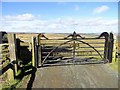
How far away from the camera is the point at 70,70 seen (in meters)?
6.76

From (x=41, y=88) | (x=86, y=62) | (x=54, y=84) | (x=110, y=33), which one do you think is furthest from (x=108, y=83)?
(x=110, y=33)

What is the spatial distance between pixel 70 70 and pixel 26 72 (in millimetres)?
1473

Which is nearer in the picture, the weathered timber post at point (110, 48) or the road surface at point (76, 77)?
the road surface at point (76, 77)

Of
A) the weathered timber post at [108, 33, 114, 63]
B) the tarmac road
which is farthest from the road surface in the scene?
the weathered timber post at [108, 33, 114, 63]

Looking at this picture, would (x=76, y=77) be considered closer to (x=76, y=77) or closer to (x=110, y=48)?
(x=76, y=77)

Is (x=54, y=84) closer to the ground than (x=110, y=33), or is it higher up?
closer to the ground

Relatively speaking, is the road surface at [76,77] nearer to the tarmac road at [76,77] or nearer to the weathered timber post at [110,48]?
the tarmac road at [76,77]

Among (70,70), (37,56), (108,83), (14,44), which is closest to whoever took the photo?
(108,83)

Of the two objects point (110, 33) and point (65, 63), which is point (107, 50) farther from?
point (65, 63)

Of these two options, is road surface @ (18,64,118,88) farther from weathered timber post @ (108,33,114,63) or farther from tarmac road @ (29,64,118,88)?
weathered timber post @ (108,33,114,63)

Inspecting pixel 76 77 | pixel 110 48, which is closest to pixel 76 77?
pixel 76 77

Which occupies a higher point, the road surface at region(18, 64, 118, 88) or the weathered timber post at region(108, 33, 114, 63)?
the weathered timber post at region(108, 33, 114, 63)

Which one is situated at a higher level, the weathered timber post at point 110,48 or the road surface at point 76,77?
the weathered timber post at point 110,48

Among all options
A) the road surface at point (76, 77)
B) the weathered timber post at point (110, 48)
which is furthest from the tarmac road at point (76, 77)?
the weathered timber post at point (110, 48)
